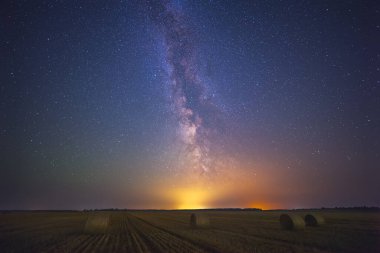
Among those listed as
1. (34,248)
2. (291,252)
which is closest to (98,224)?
(34,248)

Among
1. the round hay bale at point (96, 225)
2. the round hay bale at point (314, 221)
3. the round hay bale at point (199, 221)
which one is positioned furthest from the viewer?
the round hay bale at point (314, 221)

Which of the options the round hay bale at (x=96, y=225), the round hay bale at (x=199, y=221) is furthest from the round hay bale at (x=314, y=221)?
the round hay bale at (x=96, y=225)

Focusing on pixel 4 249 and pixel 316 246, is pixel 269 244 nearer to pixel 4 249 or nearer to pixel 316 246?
pixel 316 246

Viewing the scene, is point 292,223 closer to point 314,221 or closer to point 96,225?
point 314,221

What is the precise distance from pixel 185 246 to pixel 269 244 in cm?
383

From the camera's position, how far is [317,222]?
24531mm

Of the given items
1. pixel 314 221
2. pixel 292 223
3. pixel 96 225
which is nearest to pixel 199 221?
pixel 292 223

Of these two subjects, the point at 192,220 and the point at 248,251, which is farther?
the point at 192,220

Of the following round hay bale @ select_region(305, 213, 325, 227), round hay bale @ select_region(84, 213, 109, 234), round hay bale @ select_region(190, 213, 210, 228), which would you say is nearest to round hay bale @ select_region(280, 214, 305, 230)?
round hay bale @ select_region(305, 213, 325, 227)

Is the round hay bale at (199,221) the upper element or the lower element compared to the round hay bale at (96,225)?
upper

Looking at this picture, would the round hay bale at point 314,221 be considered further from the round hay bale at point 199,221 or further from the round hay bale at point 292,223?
the round hay bale at point 199,221

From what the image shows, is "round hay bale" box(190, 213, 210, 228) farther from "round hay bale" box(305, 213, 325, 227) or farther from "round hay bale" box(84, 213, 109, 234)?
"round hay bale" box(305, 213, 325, 227)

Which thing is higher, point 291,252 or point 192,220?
point 192,220

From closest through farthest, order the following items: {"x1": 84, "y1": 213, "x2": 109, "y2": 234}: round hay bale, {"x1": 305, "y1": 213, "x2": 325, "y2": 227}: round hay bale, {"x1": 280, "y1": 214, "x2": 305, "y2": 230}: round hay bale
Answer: {"x1": 84, "y1": 213, "x2": 109, "y2": 234}: round hay bale < {"x1": 280, "y1": 214, "x2": 305, "y2": 230}: round hay bale < {"x1": 305, "y1": 213, "x2": 325, "y2": 227}: round hay bale
